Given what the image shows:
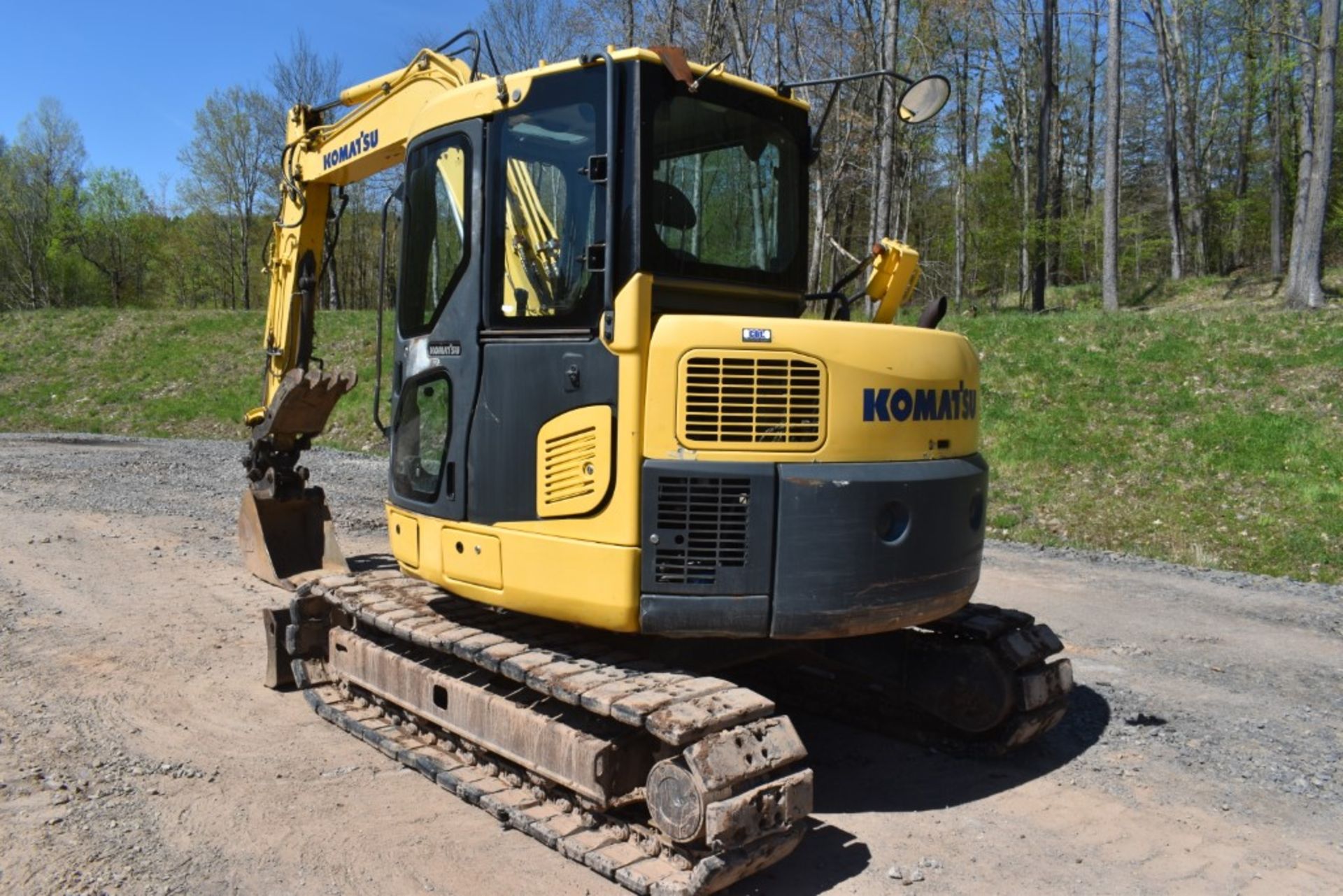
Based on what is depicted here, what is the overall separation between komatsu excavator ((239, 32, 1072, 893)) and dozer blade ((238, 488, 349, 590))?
3.14m

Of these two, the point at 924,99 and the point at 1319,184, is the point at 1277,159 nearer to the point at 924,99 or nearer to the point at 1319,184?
the point at 1319,184

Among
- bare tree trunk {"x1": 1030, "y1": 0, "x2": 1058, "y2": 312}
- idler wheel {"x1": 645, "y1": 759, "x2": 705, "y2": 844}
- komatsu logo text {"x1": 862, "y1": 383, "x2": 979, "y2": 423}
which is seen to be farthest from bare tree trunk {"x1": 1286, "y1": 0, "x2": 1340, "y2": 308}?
idler wheel {"x1": 645, "y1": 759, "x2": 705, "y2": 844}

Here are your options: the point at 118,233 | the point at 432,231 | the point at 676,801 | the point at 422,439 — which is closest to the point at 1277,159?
the point at 432,231

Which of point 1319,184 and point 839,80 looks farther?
point 1319,184

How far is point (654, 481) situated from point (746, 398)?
48 cm

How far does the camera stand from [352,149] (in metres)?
6.41

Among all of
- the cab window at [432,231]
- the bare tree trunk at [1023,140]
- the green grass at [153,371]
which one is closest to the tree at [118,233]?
the green grass at [153,371]

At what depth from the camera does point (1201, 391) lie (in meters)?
14.2

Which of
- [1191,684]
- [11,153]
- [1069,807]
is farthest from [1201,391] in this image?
[11,153]

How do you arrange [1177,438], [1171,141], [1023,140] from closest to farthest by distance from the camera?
[1177,438], [1171,141], [1023,140]

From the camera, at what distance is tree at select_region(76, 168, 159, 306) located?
1916 inches

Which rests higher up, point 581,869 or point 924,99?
point 924,99

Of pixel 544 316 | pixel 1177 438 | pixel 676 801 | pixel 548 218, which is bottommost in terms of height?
pixel 676 801

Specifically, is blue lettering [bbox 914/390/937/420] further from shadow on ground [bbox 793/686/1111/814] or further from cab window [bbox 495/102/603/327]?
shadow on ground [bbox 793/686/1111/814]
